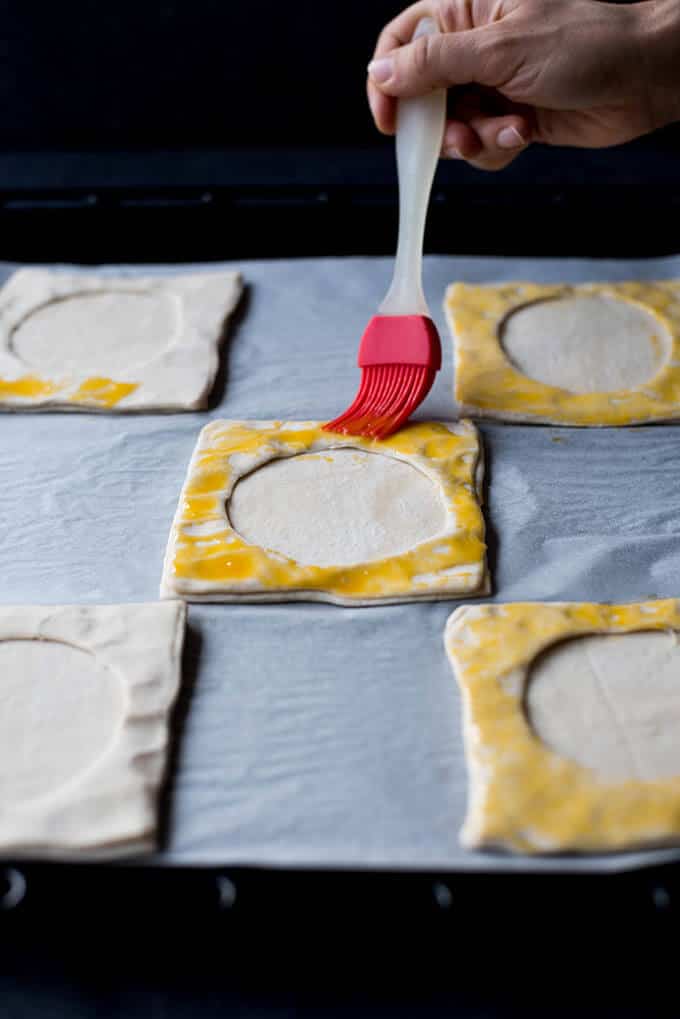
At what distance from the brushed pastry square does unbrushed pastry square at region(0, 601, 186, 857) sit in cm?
20

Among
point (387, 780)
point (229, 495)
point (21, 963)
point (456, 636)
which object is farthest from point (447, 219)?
point (21, 963)

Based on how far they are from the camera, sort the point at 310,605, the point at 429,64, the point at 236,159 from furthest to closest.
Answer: the point at 236,159
the point at 429,64
the point at 310,605

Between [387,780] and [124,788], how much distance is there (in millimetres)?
165

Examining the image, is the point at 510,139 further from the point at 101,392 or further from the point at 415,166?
the point at 101,392

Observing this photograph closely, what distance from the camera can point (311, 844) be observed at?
0.70 m

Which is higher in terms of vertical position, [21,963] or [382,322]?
[382,322]

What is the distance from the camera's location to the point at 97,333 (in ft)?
4.07

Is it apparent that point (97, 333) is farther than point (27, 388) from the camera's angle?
Yes

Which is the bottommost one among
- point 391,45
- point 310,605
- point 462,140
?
point 310,605

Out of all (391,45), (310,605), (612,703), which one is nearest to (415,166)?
(391,45)

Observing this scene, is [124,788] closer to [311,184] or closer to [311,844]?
[311,844]

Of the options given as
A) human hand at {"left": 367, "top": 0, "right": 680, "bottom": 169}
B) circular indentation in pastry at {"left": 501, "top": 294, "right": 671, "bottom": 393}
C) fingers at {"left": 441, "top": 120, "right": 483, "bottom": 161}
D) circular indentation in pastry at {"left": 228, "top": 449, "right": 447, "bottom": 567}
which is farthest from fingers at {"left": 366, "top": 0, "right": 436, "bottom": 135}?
circular indentation in pastry at {"left": 228, "top": 449, "right": 447, "bottom": 567}

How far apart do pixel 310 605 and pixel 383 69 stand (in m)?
0.54

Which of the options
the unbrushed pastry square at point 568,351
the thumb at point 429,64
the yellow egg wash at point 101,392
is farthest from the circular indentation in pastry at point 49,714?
the thumb at point 429,64
